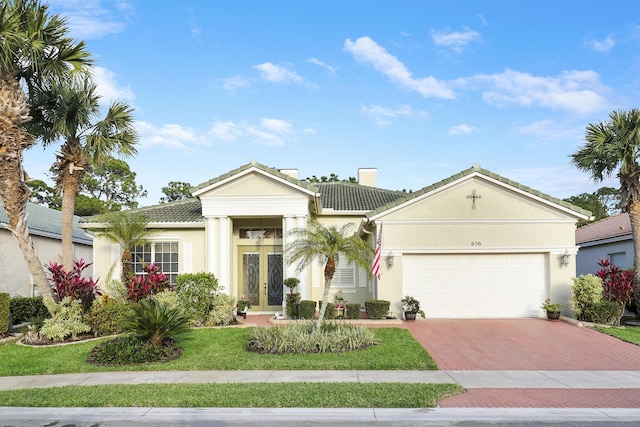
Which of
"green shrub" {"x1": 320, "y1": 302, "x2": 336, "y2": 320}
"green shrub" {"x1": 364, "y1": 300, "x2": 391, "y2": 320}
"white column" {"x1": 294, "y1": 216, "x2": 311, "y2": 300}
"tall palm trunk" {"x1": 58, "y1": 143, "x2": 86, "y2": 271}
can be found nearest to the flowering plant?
"green shrub" {"x1": 364, "y1": 300, "x2": 391, "y2": 320}

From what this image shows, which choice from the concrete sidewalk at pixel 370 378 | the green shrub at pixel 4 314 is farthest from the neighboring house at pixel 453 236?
the concrete sidewalk at pixel 370 378

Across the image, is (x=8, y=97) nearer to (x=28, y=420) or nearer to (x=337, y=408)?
(x=28, y=420)

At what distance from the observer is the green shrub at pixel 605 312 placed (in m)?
14.6

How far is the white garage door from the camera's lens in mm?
16250

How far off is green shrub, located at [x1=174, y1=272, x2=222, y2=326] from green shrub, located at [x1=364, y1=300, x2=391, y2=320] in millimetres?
4885

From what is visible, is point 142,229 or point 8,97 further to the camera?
point 142,229

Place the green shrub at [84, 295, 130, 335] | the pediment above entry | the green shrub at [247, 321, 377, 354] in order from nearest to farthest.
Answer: the green shrub at [247, 321, 377, 354] → the green shrub at [84, 295, 130, 335] → the pediment above entry

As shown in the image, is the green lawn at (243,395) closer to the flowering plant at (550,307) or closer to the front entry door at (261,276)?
the flowering plant at (550,307)

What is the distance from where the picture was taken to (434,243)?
16391 mm

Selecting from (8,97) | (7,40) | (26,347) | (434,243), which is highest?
(7,40)

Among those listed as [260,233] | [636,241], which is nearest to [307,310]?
[260,233]

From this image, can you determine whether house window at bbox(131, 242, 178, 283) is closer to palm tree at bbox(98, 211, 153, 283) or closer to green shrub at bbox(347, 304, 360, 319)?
palm tree at bbox(98, 211, 153, 283)

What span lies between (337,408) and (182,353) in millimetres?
5260

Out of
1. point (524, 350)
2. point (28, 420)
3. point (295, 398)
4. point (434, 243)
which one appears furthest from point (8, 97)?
point (524, 350)
